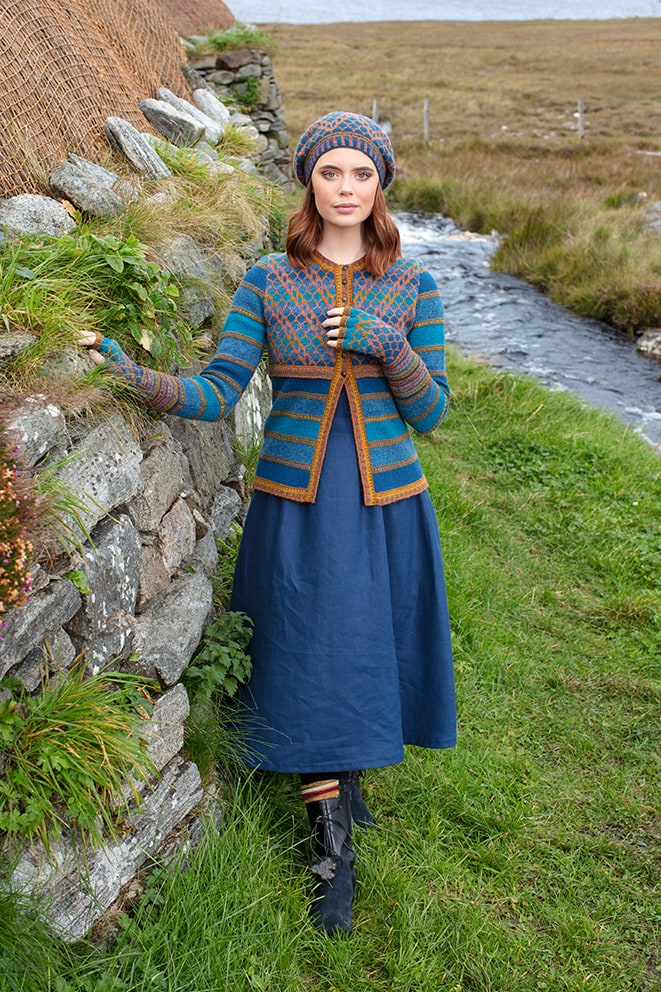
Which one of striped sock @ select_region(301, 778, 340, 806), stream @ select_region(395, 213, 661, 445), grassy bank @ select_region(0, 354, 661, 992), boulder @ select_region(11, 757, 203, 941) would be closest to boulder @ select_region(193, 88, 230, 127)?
stream @ select_region(395, 213, 661, 445)

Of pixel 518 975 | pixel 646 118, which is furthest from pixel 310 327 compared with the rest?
pixel 646 118

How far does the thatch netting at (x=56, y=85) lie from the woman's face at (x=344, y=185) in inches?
46.9

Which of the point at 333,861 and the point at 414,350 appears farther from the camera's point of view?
the point at 414,350

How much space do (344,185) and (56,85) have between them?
1.76 m

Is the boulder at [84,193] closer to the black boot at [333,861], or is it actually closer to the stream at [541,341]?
the black boot at [333,861]

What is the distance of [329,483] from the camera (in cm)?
265

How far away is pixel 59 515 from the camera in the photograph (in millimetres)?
2021

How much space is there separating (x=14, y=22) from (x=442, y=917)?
11.8ft

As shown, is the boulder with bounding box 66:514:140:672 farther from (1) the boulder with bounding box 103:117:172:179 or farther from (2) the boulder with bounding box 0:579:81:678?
(1) the boulder with bounding box 103:117:172:179

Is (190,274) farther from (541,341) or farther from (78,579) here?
(541,341)

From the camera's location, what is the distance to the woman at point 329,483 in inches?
104

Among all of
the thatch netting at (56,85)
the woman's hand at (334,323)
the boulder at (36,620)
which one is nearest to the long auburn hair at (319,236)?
the woman's hand at (334,323)

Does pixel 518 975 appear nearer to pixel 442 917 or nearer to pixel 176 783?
pixel 442 917

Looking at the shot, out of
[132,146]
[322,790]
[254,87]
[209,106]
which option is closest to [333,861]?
[322,790]
